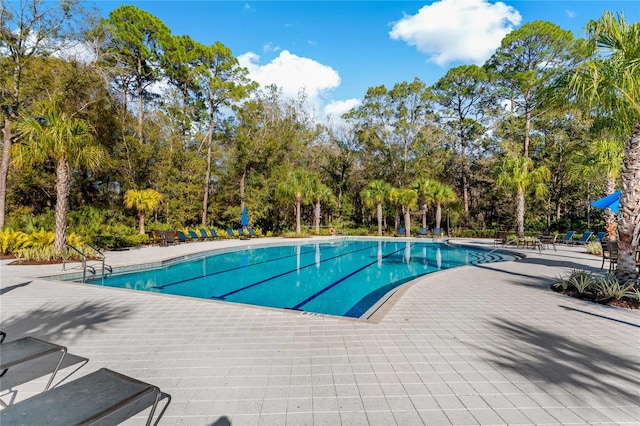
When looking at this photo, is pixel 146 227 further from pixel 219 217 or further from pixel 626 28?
pixel 626 28

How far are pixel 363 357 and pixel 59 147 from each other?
1038 cm

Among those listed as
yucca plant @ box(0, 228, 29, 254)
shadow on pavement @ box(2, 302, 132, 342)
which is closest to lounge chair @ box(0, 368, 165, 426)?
shadow on pavement @ box(2, 302, 132, 342)

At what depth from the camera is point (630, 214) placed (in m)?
5.31

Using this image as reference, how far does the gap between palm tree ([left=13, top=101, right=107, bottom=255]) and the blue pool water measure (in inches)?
122

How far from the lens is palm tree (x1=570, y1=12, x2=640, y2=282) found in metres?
5.00

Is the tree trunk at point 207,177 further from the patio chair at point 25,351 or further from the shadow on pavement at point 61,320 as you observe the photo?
the patio chair at point 25,351

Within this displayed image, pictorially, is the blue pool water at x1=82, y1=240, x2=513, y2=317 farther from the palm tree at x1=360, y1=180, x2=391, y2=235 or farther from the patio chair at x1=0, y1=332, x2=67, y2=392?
the palm tree at x1=360, y1=180, x2=391, y2=235

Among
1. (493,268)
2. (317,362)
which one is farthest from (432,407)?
(493,268)

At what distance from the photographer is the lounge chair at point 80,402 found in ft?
4.74

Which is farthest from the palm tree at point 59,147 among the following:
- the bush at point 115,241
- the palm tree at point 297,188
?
the palm tree at point 297,188

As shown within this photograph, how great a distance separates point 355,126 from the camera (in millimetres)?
27062

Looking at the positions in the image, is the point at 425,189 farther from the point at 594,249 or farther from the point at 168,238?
the point at 168,238

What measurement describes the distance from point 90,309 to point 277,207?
20410 millimetres

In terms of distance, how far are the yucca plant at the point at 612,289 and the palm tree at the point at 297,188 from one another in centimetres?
1769
